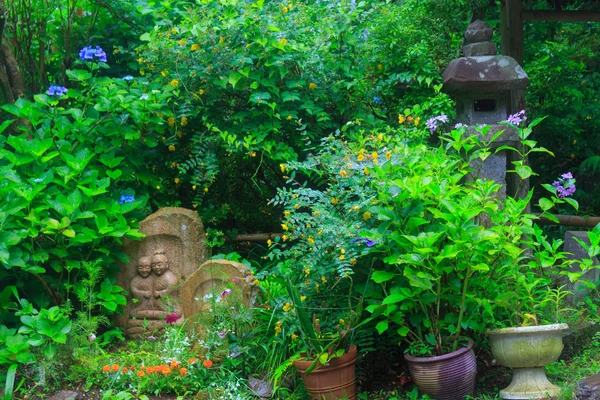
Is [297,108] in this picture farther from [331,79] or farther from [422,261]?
[422,261]

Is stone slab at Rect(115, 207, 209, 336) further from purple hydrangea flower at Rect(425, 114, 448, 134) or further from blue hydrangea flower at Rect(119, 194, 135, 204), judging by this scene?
purple hydrangea flower at Rect(425, 114, 448, 134)

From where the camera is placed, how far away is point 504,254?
423 cm

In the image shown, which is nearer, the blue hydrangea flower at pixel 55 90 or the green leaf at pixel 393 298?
the green leaf at pixel 393 298

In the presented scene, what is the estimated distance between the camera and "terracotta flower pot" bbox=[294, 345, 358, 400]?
4.14 metres

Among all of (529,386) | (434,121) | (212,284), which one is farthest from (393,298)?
(434,121)

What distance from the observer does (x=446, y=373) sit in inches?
159

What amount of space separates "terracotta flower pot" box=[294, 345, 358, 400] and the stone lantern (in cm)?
203

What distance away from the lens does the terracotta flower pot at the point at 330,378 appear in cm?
414

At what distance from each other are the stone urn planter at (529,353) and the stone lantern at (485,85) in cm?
151

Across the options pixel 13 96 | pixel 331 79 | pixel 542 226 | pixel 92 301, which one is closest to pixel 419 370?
pixel 92 301

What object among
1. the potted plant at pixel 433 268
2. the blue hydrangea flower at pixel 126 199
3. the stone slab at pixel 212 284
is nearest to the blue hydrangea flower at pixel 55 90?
the blue hydrangea flower at pixel 126 199

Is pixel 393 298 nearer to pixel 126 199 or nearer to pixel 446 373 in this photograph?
pixel 446 373

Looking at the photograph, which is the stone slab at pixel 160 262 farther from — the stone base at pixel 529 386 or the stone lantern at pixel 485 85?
the stone base at pixel 529 386

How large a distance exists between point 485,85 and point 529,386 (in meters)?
2.35
